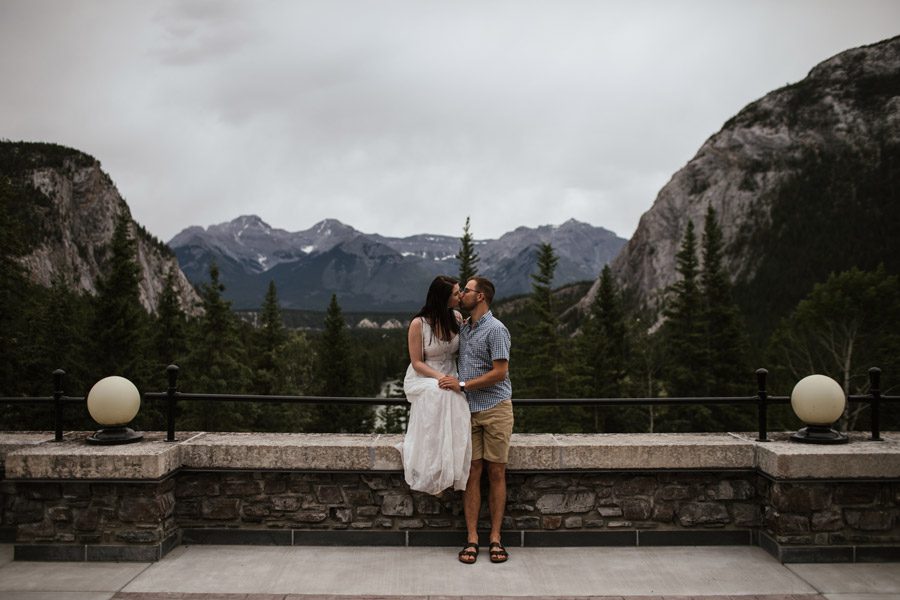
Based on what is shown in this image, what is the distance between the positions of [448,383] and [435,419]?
0.30 metres

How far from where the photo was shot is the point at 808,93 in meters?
142

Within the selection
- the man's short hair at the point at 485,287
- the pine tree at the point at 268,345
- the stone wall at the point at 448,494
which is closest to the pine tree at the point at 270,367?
the pine tree at the point at 268,345

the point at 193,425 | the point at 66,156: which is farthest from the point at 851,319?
the point at 66,156

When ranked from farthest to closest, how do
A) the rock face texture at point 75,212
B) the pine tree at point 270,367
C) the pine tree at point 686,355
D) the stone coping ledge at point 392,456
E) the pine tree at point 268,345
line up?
the rock face texture at point 75,212
the pine tree at point 268,345
the pine tree at point 270,367
the pine tree at point 686,355
the stone coping ledge at point 392,456

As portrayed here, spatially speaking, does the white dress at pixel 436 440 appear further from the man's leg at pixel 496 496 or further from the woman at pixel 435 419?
the man's leg at pixel 496 496

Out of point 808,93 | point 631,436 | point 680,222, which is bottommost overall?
point 631,436

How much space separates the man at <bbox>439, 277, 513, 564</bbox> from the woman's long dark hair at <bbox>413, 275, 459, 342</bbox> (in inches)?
4.9

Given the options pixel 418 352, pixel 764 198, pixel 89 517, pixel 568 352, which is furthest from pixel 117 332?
pixel 764 198

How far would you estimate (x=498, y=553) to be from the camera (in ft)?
16.9

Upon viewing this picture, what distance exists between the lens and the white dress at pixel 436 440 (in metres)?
5.11

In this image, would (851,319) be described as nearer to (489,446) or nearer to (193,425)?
(193,425)

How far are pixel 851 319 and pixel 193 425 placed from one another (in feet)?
124

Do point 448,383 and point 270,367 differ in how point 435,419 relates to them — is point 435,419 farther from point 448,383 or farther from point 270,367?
point 270,367

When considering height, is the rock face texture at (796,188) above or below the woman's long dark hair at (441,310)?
above
